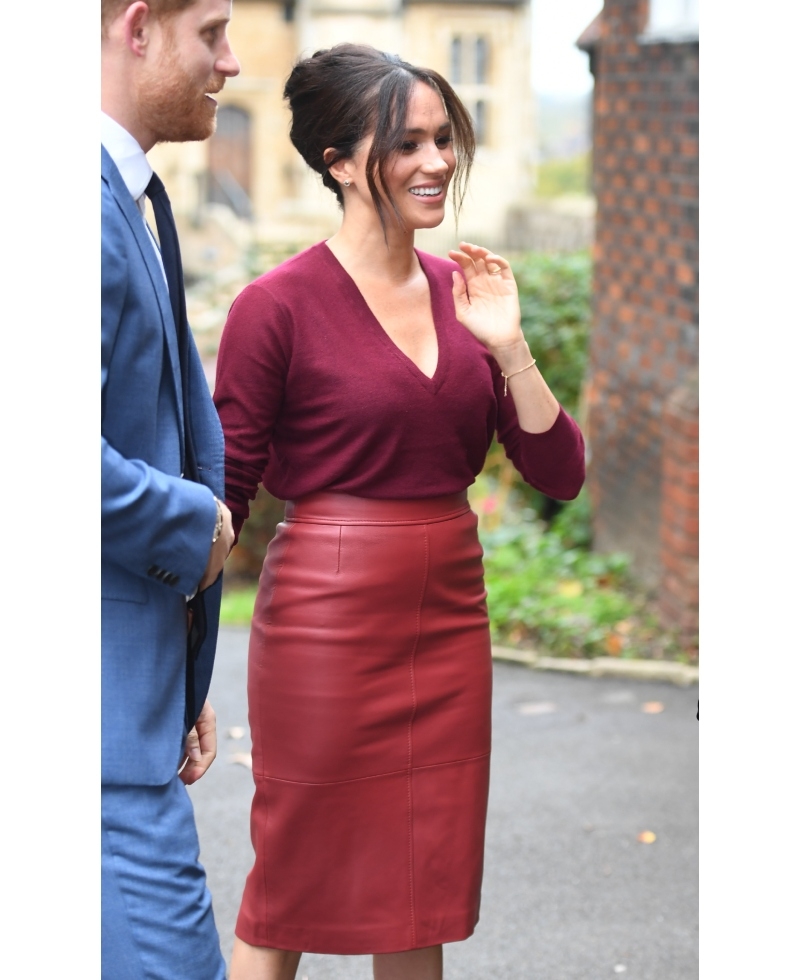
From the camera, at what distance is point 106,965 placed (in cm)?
212

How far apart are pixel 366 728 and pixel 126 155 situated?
127 cm

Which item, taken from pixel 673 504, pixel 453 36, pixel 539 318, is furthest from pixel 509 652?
pixel 453 36

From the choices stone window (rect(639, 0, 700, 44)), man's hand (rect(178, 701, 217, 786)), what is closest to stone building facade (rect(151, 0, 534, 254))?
stone window (rect(639, 0, 700, 44))

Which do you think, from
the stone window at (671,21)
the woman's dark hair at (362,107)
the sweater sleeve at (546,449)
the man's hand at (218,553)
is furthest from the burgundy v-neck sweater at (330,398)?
the stone window at (671,21)

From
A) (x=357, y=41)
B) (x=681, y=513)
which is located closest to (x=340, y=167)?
(x=681, y=513)

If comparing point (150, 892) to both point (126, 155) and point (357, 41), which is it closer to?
point (126, 155)

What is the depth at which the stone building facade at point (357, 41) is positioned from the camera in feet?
117

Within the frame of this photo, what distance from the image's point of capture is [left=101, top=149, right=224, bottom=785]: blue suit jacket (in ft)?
6.75

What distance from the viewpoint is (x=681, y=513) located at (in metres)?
6.80

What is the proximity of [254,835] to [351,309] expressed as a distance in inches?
42.4

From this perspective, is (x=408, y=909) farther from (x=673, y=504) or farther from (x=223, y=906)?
(x=673, y=504)

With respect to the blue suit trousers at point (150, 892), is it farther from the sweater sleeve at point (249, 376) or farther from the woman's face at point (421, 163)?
the woman's face at point (421, 163)

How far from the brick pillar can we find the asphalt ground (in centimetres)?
46
